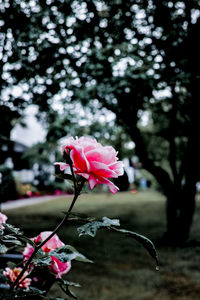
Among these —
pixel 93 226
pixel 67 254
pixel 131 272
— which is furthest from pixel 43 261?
pixel 131 272

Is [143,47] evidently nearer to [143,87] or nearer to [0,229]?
[143,87]

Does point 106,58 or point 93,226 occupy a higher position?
point 106,58

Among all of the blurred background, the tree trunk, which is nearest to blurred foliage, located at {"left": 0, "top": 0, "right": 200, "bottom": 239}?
the blurred background

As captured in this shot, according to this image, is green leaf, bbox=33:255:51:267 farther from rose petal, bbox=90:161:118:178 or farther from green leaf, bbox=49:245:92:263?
rose petal, bbox=90:161:118:178

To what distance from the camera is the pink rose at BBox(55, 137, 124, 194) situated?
0.89 meters

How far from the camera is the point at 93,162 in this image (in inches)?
35.0

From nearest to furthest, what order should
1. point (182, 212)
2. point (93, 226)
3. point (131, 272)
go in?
point (93, 226), point (131, 272), point (182, 212)

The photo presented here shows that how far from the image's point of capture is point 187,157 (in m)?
7.02

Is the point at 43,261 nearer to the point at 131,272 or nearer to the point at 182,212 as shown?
the point at 131,272

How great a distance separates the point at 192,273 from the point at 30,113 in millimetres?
4062

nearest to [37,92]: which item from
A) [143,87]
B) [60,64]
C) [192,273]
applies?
[60,64]

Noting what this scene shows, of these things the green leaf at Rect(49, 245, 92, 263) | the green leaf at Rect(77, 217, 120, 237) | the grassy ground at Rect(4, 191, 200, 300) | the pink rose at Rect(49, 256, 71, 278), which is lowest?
the grassy ground at Rect(4, 191, 200, 300)

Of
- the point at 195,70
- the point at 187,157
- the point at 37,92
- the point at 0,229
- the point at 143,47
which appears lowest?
the point at 187,157

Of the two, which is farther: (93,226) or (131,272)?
(131,272)
